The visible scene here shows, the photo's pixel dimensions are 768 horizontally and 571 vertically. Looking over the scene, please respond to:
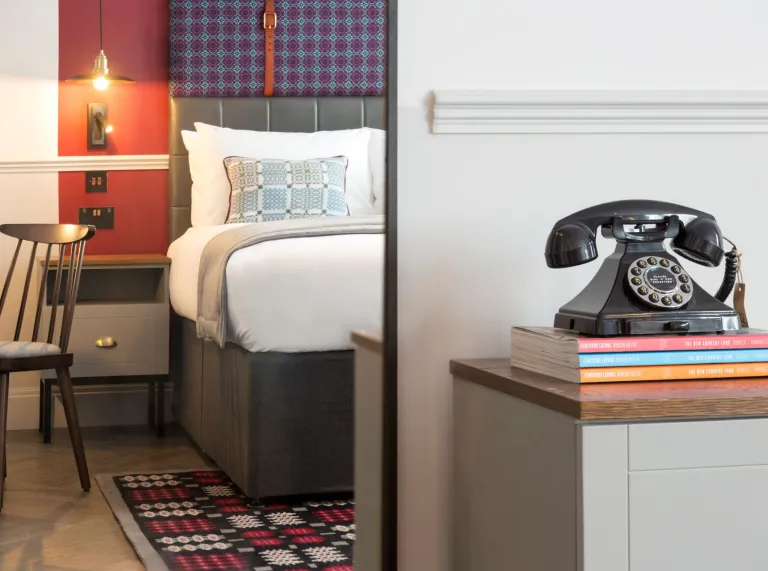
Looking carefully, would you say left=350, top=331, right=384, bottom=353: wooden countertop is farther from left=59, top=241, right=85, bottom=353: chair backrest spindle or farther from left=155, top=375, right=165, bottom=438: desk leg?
left=59, top=241, right=85, bottom=353: chair backrest spindle

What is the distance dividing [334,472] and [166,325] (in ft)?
1.17

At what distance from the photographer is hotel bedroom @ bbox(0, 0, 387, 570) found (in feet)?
4.17

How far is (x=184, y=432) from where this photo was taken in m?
1.36

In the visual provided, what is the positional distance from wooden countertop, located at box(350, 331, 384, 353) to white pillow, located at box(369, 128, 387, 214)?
194mm

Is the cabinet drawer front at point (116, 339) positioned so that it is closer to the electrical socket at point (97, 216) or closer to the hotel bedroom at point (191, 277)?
the hotel bedroom at point (191, 277)

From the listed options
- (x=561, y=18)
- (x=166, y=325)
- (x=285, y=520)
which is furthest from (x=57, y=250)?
(x=561, y=18)

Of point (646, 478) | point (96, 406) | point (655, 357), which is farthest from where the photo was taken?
point (96, 406)

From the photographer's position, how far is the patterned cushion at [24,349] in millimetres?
1260

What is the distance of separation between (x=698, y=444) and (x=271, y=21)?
84 centimetres

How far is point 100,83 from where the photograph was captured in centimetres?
128

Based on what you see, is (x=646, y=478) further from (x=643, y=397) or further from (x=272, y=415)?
(x=272, y=415)

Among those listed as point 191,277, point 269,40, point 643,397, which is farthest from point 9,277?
point 643,397

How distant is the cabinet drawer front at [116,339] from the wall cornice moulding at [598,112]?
555mm

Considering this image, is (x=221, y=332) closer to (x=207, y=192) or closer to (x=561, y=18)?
(x=207, y=192)
